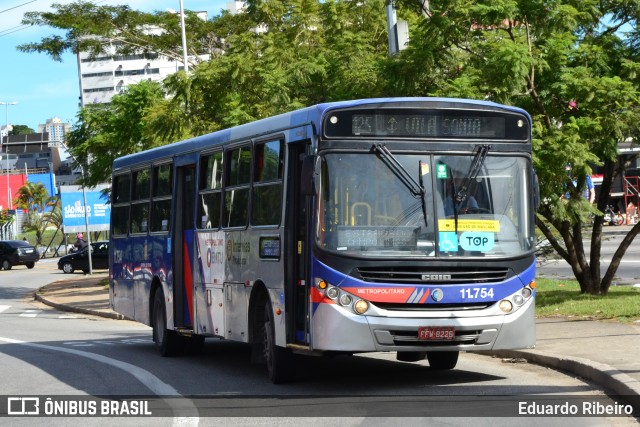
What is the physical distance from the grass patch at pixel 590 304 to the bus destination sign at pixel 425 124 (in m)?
5.46

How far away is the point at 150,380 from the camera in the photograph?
1420 cm

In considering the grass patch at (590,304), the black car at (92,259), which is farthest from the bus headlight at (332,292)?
the black car at (92,259)

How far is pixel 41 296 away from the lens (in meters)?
39.0

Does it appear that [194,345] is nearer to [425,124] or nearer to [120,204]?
[120,204]

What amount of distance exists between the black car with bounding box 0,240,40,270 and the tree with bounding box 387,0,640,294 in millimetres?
51023

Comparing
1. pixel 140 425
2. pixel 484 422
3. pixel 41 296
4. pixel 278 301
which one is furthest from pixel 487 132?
pixel 41 296

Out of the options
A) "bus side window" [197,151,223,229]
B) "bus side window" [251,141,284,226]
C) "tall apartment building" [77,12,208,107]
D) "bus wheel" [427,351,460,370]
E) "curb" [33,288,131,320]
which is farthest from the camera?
"tall apartment building" [77,12,208,107]

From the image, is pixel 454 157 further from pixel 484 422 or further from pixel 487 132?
pixel 484 422

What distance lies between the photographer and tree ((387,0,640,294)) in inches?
747

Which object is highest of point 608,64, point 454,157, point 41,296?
point 608,64

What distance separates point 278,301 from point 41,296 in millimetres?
27618

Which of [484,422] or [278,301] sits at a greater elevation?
[278,301]

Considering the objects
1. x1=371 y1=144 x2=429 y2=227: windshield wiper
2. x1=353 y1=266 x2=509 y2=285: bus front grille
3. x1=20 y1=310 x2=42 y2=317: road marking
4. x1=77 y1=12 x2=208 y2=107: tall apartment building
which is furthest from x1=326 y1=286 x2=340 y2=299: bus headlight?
x1=77 y1=12 x2=208 y2=107: tall apartment building

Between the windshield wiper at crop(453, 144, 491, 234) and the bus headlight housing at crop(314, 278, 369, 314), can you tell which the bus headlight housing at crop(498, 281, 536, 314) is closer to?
the windshield wiper at crop(453, 144, 491, 234)
